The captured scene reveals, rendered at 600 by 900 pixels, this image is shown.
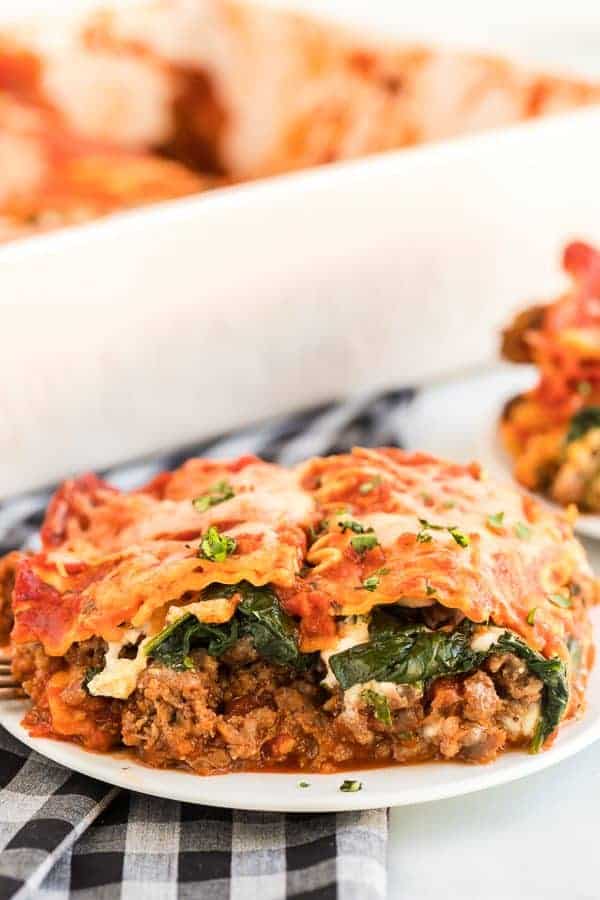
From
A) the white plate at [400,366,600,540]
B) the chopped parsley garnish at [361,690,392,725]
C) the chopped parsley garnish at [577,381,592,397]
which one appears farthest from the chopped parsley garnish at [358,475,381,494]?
the chopped parsley garnish at [577,381,592,397]

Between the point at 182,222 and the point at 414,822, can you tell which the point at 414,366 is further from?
the point at 414,822

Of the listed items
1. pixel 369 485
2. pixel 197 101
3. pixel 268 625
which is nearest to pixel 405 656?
pixel 268 625

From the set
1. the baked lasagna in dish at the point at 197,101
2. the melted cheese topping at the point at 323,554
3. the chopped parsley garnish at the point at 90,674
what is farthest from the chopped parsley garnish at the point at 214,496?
the baked lasagna in dish at the point at 197,101

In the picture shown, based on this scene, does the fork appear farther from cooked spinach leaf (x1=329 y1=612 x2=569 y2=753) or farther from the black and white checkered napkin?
cooked spinach leaf (x1=329 y1=612 x2=569 y2=753)

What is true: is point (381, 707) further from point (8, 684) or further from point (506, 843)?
point (8, 684)

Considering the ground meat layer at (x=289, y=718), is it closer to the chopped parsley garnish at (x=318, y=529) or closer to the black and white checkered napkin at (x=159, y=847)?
the black and white checkered napkin at (x=159, y=847)

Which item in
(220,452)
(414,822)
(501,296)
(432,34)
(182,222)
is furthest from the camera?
(432,34)

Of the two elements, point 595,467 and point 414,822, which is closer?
point 414,822

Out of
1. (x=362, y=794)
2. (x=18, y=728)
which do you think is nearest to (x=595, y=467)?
(x=362, y=794)
